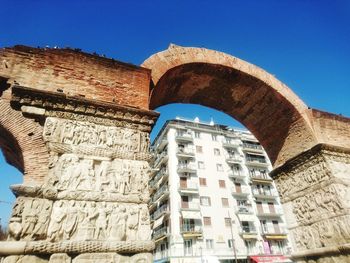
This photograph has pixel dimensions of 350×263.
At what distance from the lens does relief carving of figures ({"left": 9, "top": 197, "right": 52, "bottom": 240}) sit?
2844 mm

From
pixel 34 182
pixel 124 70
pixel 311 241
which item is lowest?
pixel 311 241

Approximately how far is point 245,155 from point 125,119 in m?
A: 28.3

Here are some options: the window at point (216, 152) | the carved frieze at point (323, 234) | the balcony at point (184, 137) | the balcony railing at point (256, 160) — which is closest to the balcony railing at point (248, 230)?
the balcony railing at point (256, 160)

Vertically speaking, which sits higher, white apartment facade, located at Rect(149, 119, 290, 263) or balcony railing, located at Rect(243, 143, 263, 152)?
balcony railing, located at Rect(243, 143, 263, 152)

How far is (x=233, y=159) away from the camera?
29.1 meters

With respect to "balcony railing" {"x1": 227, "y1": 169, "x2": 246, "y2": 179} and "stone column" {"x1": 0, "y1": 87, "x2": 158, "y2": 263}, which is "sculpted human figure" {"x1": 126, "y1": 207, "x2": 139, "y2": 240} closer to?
"stone column" {"x1": 0, "y1": 87, "x2": 158, "y2": 263}

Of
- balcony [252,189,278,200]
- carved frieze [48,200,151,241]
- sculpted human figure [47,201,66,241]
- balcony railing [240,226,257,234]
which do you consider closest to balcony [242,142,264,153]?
balcony [252,189,278,200]

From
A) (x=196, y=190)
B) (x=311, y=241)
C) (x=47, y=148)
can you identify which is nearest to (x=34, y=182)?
(x=47, y=148)

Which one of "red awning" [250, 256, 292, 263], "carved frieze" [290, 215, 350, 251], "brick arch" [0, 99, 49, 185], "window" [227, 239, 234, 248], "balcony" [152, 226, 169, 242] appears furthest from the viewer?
"balcony" [152, 226, 169, 242]

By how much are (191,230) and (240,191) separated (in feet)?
24.4

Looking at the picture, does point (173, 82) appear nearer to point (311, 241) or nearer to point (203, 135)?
point (311, 241)

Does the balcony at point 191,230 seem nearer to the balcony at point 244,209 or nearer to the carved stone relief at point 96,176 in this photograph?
the balcony at point 244,209

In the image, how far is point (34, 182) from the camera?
3189mm

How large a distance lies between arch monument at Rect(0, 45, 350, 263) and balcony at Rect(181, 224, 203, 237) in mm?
17754
